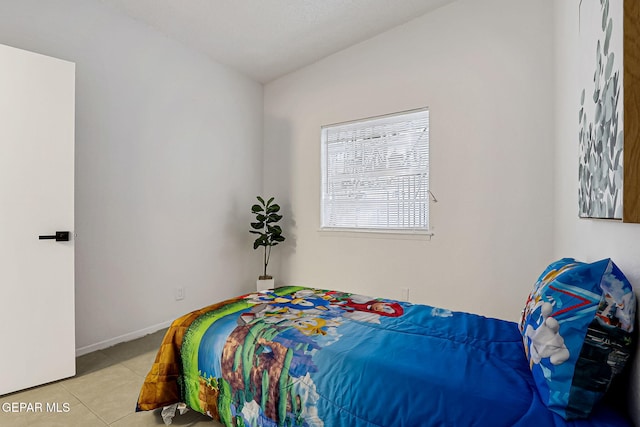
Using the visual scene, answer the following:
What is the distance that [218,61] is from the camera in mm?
3566

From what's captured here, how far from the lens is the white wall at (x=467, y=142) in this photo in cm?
252

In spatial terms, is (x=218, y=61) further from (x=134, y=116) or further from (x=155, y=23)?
(x=134, y=116)

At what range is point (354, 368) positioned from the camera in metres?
1.20

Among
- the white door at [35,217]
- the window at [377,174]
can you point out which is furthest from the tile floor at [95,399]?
the window at [377,174]

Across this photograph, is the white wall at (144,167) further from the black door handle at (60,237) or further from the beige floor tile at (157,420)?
the beige floor tile at (157,420)

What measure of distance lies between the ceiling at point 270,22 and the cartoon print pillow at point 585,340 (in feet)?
9.02

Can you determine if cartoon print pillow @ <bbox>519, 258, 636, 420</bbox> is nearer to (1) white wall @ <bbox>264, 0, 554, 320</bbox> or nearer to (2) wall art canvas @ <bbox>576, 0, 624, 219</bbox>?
A: (2) wall art canvas @ <bbox>576, 0, 624, 219</bbox>

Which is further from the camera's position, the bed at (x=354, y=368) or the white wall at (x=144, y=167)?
the white wall at (x=144, y=167)

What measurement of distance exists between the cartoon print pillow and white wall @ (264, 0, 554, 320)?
69.9 inches

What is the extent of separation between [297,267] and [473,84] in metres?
2.65

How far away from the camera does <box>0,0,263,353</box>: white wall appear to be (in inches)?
98.3

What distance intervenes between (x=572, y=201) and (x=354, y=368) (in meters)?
1.66

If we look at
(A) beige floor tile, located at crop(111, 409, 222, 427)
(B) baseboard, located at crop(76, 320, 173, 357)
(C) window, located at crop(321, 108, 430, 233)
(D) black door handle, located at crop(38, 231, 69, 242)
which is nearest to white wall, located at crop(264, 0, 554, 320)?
(C) window, located at crop(321, 108, 430, 233)

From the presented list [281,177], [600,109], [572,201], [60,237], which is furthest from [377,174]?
[60,237]
